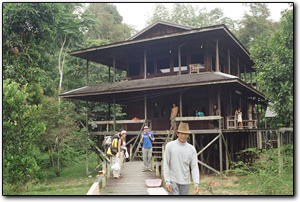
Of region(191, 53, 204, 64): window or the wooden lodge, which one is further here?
region(191, 53, 204, 64): window

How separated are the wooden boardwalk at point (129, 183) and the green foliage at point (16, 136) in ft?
12.8

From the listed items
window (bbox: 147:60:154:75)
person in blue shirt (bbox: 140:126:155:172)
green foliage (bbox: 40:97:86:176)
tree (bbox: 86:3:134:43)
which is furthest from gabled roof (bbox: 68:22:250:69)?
tree (bbox: 86:3:134:43)

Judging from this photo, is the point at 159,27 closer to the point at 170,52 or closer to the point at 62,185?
the point at 170,52

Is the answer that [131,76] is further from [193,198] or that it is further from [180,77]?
[193,198]

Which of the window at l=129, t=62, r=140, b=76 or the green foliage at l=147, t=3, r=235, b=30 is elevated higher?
the green foliage at l=147, t=3, r=235, b=30

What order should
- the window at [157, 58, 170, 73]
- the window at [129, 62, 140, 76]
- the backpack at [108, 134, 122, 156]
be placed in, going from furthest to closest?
the window at [129, 62, 140, 76], the window at [157, 58, 170, 73], the backpack at [108, 134, 122, 156]

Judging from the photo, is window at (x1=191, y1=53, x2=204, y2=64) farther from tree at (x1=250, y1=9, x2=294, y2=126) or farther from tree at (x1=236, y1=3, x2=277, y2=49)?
tree at (x1=236, y1=3, x2=277, y2=49)

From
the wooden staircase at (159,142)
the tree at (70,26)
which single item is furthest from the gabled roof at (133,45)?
the tree at (70,26)

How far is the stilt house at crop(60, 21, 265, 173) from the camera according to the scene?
17.9 m

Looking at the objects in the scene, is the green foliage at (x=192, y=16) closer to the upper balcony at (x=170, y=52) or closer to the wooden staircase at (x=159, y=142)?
the upper balcony at (x=170, y=52)

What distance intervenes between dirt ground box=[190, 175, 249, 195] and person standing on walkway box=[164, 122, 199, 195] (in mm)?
7423

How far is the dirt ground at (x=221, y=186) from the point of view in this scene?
14341mm

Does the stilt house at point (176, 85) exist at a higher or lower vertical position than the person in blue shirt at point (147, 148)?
higher

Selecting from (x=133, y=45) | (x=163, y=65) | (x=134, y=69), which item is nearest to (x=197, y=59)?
(x=163, y=65)
